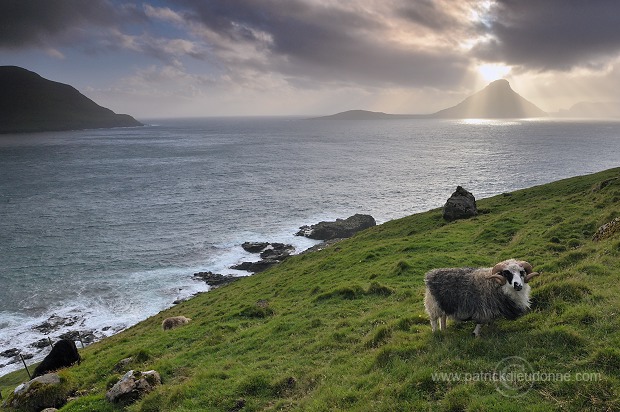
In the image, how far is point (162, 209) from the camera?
8994cm

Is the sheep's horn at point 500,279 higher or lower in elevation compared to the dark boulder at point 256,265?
higher

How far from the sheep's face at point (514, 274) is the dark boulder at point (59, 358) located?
2420 cm

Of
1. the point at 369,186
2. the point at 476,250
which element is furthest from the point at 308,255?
the point at 369,186

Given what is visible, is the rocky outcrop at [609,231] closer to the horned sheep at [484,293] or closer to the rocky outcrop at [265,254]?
A: the horned sheep at [484,293]

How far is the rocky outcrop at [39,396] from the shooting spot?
16.2m

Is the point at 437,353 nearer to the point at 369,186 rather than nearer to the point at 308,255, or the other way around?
the point at 308,255

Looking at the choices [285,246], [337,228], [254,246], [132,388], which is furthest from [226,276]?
[132,388]

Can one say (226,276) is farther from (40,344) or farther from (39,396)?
(39,396)

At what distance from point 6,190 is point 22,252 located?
62874 millimetres

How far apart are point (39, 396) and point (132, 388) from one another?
577cm

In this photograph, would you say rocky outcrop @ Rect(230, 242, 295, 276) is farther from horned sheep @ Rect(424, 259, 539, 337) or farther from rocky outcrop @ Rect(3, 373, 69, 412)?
horned sheep @ Rect(424, 259, 539, 337)

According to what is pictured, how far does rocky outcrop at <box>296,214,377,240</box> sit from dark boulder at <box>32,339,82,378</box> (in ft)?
166

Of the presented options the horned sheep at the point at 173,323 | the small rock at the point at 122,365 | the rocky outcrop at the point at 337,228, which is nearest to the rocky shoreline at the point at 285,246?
the rocky outcrop at the point at 337,228

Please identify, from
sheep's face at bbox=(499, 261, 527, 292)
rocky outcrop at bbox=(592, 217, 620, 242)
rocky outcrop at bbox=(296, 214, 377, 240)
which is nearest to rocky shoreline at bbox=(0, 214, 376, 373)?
rocky outcrop at bbox=(296, 214, 377, 240)
